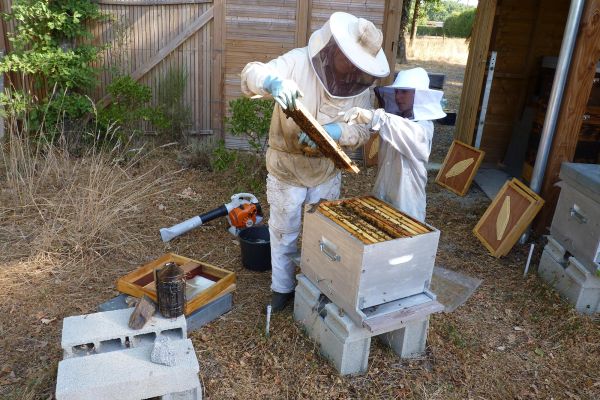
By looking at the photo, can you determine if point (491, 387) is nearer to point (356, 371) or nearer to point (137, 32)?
point (356, 371)

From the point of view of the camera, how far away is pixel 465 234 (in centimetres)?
490

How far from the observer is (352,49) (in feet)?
8.96

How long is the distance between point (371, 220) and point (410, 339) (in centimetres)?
81

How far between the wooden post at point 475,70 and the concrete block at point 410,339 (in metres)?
3.77

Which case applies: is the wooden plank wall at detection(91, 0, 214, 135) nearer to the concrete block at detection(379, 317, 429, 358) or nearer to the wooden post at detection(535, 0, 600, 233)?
the wooden post at detection(535, 0, 600, 233)

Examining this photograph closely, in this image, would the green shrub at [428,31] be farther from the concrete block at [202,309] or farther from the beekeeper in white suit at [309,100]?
the concrete block at [202,309]

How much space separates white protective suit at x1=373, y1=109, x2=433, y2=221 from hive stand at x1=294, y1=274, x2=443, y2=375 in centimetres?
70

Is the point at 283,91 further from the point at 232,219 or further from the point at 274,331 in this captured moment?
the point at 232,219

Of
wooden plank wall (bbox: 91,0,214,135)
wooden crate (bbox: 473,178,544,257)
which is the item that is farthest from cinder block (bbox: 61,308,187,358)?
wooden plank wall (bbox: 91,0,214,135)

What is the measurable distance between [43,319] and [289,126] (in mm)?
2052

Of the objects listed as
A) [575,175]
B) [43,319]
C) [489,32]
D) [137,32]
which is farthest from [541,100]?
[43,319]

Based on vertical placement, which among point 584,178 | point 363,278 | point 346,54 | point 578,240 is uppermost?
point 346,54

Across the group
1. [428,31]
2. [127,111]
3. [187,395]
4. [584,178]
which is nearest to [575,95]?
[584,178]

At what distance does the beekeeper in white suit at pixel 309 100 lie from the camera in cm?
274
